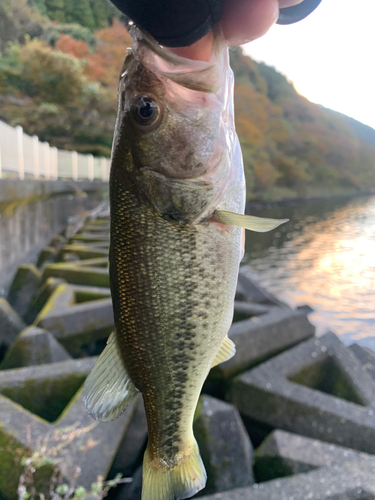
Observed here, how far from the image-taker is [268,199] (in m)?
39.6

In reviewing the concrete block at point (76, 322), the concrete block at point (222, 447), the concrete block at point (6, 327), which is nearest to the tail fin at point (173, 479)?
the concrete block at point (222, 447)

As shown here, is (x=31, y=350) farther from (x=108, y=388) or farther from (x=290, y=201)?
(x=290, y=201)

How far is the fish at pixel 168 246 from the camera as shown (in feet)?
4.30

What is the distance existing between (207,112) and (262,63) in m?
68.9

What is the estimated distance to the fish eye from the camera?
4.22 ft

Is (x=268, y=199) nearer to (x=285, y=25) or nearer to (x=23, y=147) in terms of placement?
(x=23, y=147)

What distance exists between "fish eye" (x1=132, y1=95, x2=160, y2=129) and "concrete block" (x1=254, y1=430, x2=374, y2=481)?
2.21 m

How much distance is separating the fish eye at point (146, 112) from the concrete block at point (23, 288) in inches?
206

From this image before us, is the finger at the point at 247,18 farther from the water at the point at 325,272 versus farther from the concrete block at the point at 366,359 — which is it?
the water at the point at 325,272

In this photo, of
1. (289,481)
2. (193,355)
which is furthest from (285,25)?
(289,481)

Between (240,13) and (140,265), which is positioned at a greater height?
(240,13)

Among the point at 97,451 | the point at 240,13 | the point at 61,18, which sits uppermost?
the point at 61,18

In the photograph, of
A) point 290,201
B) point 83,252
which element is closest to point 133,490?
point 83,252

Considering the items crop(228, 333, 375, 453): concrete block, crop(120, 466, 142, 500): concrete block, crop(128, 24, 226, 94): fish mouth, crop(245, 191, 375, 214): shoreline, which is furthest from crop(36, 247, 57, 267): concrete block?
crop(245, 191, 375, 214): shoreline
